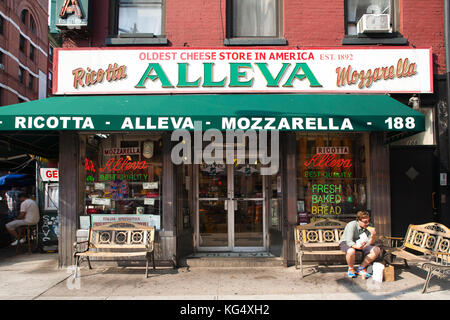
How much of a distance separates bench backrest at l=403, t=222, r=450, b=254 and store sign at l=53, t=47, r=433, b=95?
8.85 ft

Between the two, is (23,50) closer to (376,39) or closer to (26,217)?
(26,217)

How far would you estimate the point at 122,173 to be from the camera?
24.1 ft

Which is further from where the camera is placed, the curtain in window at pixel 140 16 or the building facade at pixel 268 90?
the curtain in window at pixel 140 16

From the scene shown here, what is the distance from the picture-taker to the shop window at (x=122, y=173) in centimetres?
724

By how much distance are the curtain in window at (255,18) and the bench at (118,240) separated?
14.7ft

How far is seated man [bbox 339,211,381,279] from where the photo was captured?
19.5 ft

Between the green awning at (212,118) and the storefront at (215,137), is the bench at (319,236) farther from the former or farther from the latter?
the green awning at (212,118)

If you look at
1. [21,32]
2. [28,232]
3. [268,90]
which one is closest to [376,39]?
[268,90]

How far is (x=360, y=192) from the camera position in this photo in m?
7.34

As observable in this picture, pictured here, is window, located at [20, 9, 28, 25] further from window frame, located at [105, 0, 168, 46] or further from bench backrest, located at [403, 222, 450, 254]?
bench backrest, located at [403, 222, 450, 254]

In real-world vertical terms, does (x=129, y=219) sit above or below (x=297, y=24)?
below

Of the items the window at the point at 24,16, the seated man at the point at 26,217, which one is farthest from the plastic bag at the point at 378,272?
the window at the point at 24,16

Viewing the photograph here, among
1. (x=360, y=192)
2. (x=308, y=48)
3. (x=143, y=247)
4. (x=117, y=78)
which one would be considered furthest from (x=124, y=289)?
(x=308, y=48)

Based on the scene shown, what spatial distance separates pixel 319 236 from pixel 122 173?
13.4 ft
